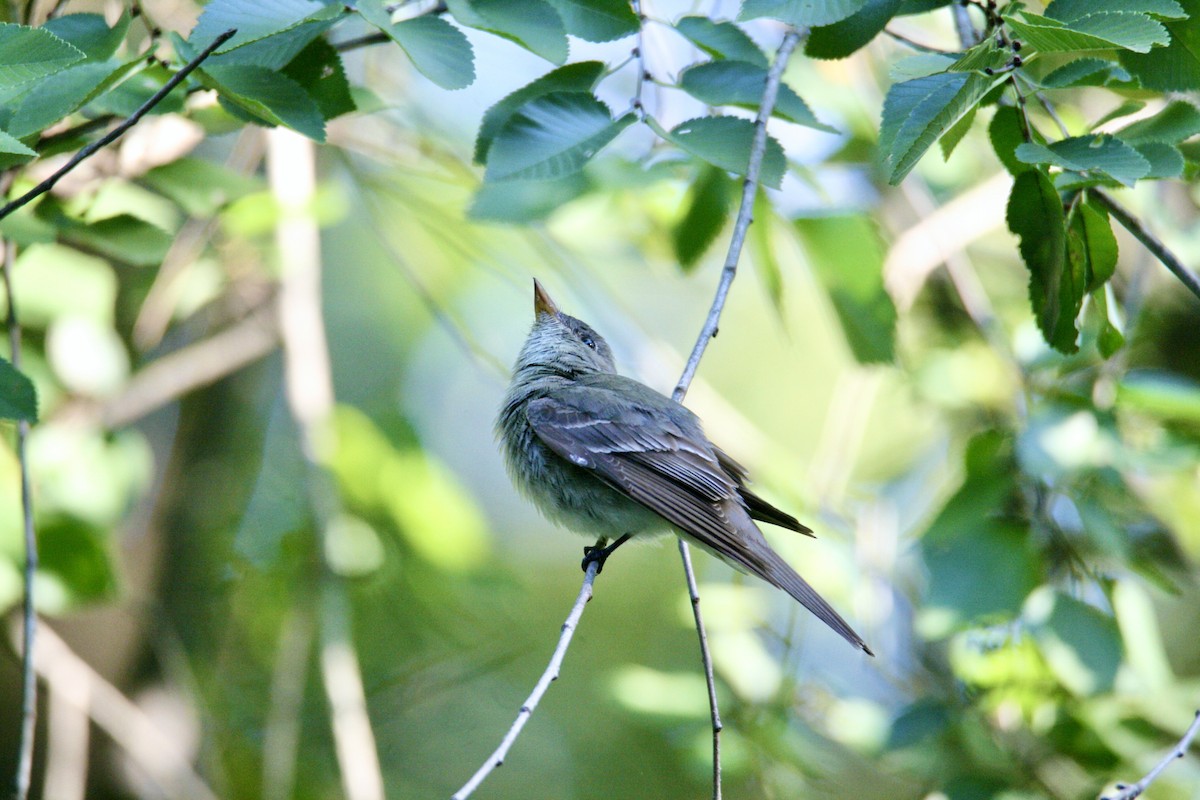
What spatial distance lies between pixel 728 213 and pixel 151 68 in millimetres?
1728

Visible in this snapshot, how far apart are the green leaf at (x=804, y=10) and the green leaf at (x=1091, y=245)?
0.74 meters

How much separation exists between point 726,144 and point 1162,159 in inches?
38.7

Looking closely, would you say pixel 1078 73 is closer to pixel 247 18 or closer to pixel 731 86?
pixel 731 86

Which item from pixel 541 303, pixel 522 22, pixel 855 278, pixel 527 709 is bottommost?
pixel 527 709

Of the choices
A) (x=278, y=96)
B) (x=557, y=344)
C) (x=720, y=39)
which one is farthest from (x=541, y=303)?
(x=278, y=96)

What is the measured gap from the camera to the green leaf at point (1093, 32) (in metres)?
1.83

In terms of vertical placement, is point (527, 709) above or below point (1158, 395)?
below

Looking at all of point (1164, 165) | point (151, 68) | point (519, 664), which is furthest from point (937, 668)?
point (151, 68)

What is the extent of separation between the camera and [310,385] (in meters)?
4.64

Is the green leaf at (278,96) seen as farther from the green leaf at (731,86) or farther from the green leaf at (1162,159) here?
the green leaf at (1162,159)

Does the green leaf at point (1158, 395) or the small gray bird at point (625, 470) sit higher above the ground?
the green leaf at point (1158, 395)

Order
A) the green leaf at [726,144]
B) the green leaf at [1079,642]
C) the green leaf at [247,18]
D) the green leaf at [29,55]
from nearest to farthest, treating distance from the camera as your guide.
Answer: the green leaf at [29,55]
the green leaf at [247,18]
the green leaf at [726,144]
the green leaf at [1079,642]

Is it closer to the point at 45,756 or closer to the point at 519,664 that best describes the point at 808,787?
the point at 519,664

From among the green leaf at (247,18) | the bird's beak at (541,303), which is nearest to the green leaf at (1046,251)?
the green leaf at (247,18)
